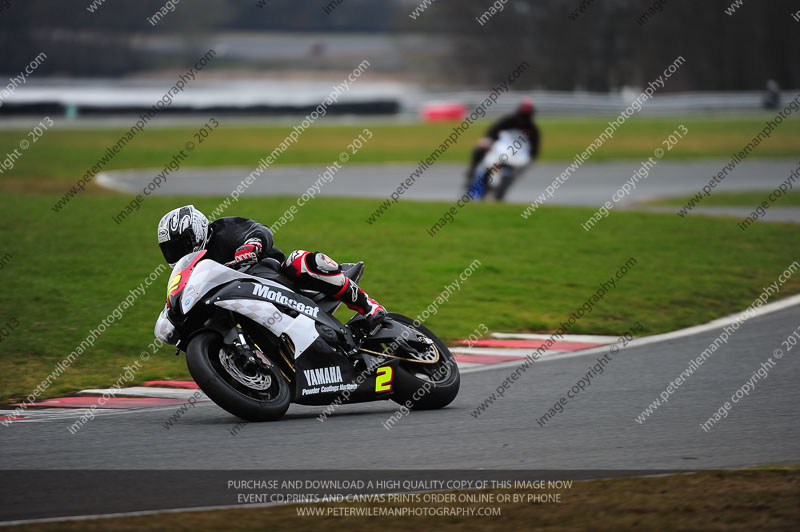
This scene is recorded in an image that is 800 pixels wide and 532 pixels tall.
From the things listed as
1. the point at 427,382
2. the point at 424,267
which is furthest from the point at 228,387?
the point at 424,267

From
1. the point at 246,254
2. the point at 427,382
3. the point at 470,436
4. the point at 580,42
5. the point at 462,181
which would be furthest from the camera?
the point at 580,42

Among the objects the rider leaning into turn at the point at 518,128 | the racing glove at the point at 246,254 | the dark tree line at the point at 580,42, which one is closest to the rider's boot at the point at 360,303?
the racing glove at the point at 246,254

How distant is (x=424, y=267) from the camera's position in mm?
11516

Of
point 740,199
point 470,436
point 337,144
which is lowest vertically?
point 337,144

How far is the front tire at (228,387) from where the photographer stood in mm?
5820

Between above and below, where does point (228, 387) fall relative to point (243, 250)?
below

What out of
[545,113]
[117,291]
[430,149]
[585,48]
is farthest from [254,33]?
[117,291]

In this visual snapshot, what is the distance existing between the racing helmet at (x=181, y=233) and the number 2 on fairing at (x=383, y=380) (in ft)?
4.59

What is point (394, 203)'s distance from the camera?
15734mm

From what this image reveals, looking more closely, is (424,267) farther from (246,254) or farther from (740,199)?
(740,199)

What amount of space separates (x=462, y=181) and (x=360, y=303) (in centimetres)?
1550

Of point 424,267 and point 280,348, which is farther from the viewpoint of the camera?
point 424,267

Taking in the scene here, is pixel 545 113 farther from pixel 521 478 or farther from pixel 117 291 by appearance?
pixel 521 478

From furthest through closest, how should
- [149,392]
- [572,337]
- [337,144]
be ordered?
[337,144] → [572,337] → [149,392]
